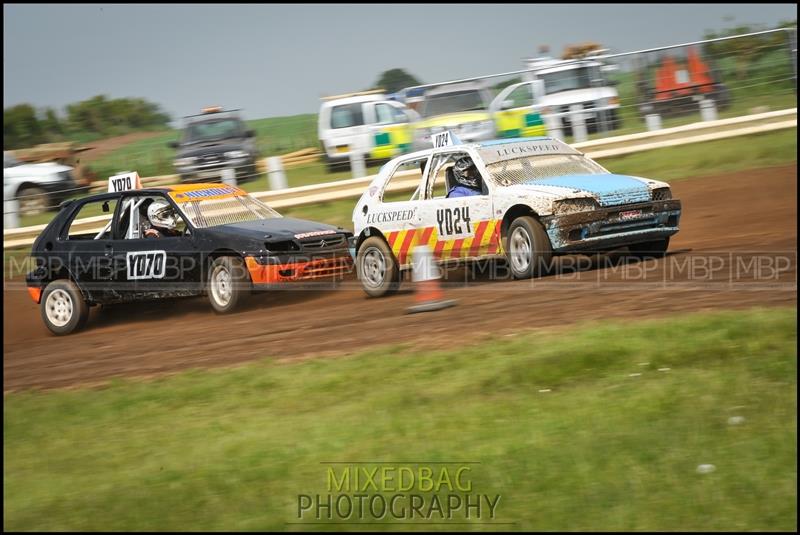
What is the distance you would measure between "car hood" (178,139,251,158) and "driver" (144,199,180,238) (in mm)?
9057

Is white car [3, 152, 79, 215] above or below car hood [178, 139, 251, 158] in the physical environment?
below

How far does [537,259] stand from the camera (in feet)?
34.5

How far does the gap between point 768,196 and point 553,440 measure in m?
10.2

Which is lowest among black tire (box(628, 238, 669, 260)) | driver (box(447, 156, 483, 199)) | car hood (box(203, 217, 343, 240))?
black tire (box(628, 238, 669, 260))

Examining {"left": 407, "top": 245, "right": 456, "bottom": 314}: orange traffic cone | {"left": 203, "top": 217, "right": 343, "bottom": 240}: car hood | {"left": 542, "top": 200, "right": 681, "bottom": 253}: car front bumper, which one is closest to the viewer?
{"left": 407, "top": 245, "right": 456, "bottom": 314}: orange traffic cone

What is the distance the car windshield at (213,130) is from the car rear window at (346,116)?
1.99 meters

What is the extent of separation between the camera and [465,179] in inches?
454

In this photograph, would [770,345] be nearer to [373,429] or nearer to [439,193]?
[373,429]

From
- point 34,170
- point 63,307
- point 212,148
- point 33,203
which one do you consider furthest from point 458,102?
point 63,307

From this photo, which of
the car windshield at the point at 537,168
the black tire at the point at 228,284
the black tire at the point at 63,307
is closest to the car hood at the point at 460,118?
the car windshield at the point at 537,168

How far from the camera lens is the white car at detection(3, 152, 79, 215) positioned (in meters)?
20.5

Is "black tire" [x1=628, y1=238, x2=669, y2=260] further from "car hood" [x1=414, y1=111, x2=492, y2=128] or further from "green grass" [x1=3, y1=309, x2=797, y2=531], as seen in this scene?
"car hood" [x1=414, y1=111, x2=492, y2=128]

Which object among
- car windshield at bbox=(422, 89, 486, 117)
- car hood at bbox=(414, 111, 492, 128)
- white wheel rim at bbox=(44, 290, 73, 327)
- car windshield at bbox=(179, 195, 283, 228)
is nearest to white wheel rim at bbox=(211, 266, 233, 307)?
car windshield at bbox=(179, 195, 283, 228)

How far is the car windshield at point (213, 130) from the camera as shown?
869 inches
